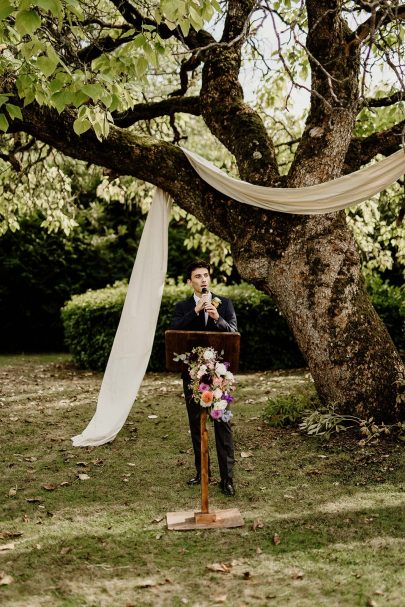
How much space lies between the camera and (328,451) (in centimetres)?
658

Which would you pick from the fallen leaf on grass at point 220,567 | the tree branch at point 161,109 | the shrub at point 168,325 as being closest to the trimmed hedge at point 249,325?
the shrub at point 168,325

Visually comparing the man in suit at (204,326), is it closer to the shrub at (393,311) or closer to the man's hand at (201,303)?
the man's hand at (201,303)

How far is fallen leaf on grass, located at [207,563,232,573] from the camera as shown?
13.7 ft

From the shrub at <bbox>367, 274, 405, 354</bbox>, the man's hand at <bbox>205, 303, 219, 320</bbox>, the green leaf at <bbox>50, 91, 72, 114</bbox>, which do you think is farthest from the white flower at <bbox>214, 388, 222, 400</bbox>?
the shrub at <bbox>367, 274, 405, 354</bbox>

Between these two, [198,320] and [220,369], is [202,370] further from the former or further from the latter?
[198,320]

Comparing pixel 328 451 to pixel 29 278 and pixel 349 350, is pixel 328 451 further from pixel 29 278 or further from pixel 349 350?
pixel 29 278

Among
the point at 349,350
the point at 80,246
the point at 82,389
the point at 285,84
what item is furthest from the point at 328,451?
the point at 80,246

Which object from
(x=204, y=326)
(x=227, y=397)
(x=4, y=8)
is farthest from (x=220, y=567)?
(x=4, y=8)

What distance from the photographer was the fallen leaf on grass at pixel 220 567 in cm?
416

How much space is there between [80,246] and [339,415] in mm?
10353

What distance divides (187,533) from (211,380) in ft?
3.84

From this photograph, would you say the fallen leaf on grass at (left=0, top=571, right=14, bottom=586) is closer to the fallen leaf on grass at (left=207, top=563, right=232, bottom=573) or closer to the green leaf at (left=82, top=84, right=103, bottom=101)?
the fallen leaf on grass at (left=207, top=563, right=232, bottom=573)

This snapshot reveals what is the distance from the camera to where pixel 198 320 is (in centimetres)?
573

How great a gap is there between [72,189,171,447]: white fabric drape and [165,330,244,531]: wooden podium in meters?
2.25
